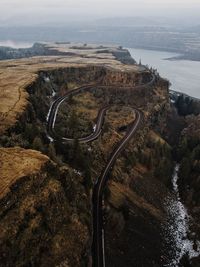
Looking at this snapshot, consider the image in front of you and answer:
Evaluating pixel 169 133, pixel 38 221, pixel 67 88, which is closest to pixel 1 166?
pixel 38 221

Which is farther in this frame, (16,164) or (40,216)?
(16,164)

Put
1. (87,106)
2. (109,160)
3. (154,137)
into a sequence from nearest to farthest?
(109,160)
(154,137)
(87,106)

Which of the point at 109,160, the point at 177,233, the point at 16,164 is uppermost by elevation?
the point at 16,164

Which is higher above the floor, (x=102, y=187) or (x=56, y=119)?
(x=56, y=119)

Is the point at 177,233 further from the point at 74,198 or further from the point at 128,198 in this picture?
the point at 74,198

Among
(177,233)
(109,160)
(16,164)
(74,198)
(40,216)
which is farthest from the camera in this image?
(109,160)

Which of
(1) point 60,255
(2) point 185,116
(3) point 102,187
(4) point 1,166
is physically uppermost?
(4) point 1,166

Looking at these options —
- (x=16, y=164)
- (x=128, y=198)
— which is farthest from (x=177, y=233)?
(x=16, y=164)

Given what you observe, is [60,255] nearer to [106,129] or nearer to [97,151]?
[97,151]
